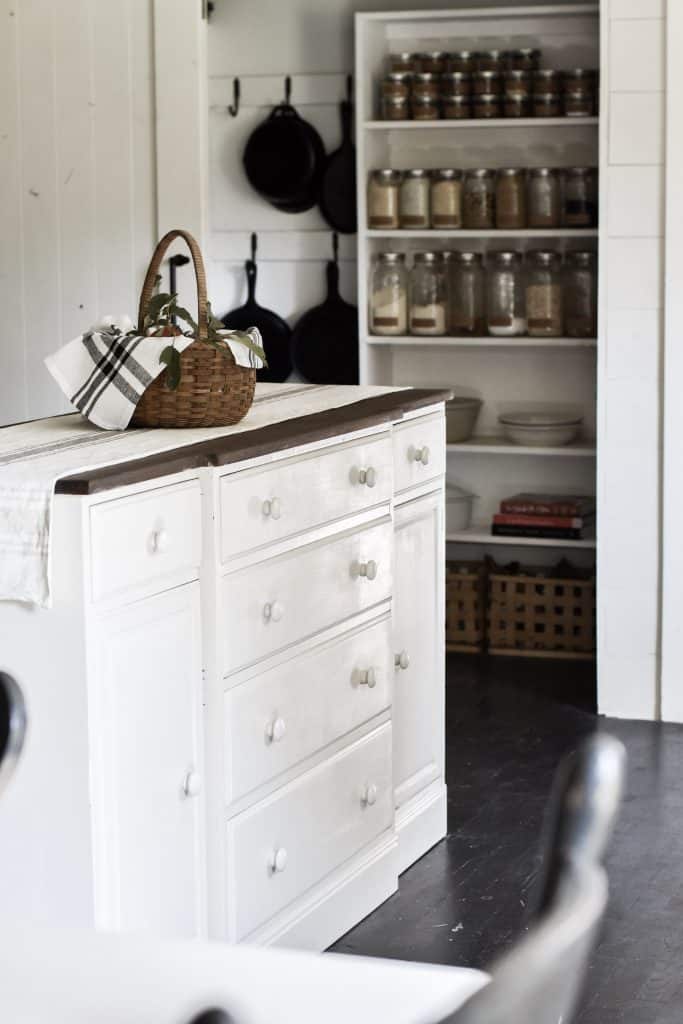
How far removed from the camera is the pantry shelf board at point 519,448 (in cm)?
489

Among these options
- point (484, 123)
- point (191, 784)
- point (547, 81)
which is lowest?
point (191, 784)

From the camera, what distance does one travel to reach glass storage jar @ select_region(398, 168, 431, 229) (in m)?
4.93

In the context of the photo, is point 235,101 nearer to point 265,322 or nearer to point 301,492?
point 265,322

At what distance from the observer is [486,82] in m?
4.86

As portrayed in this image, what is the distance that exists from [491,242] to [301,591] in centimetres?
267

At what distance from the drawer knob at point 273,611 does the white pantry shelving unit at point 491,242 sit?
2.31 m

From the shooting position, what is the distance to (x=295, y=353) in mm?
5297

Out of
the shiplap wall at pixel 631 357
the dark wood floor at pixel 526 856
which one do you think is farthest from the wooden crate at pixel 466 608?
the shiplap wall at pixel 631 357

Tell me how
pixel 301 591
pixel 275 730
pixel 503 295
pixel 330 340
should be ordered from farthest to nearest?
1. pixel 330 340
2. pixel 503 295
3. pixel 301 591
4. pixel 275 730

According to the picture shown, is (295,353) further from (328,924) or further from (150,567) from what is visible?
(150,567)

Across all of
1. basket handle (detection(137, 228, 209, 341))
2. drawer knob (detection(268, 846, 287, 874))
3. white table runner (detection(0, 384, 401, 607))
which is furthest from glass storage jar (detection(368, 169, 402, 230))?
drawer knob (detection(268, 846, 287, 874))

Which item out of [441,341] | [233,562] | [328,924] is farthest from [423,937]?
[441,341]

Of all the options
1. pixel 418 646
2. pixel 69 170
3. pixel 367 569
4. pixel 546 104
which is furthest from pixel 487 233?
pixel 367 569

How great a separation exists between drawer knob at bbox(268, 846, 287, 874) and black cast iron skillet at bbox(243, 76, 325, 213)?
2.99m
